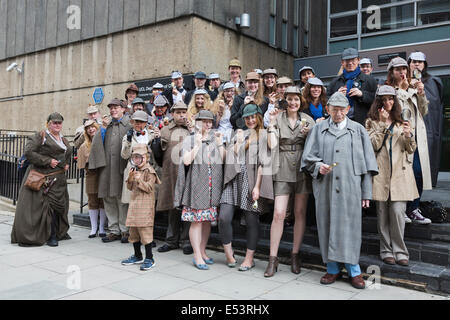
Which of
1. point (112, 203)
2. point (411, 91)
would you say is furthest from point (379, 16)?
point (112, 203)

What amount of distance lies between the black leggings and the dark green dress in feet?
10.5

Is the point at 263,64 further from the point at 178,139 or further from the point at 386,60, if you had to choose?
the point at 178,139

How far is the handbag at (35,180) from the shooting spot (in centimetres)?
660

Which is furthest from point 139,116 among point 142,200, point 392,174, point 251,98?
point 392,174

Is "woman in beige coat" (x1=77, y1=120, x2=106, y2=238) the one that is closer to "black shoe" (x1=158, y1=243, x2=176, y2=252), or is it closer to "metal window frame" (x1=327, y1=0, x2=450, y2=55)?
"black shoe" (x1=158, y1=243, x2=176, y2=252)

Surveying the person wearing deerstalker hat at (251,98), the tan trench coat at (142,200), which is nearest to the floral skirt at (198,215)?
the tan trench coat at (142,200)

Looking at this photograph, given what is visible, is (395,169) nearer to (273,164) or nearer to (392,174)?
(392,174)

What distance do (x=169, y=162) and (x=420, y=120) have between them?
358 centimetres

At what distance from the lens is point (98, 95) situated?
1205 centimetres

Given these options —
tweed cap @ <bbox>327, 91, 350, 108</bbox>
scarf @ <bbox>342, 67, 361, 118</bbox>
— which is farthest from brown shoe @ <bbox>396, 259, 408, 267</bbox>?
scarf @ <bbox>342, 67, 361, 118</bbox>

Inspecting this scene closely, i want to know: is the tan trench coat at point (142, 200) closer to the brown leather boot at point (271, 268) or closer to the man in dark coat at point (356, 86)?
the brown leather boot at point (271, 268)

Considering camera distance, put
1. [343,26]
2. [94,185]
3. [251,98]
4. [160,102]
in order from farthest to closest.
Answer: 1. [343,26]
2. [94,185]
3. [160,102]
4. [251,98]

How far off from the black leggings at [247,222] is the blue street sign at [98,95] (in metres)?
7.94
